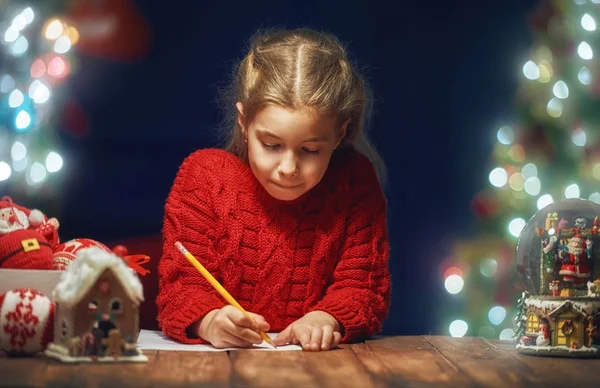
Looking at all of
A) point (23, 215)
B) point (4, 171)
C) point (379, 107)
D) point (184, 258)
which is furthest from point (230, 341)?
point (379, 107)

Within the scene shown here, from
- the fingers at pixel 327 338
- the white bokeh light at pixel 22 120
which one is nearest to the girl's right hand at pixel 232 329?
the fingers at pixel 327 338

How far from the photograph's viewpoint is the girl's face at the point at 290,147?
1.84 m

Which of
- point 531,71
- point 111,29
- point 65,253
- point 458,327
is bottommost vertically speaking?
point 458,327

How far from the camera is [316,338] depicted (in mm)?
1744

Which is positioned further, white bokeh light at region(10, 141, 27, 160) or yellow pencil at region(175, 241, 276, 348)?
white bokeh light at region(10, 141, 27, 160)

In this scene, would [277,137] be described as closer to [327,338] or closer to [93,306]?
[327,338]

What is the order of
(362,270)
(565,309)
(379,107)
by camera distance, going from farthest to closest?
(379,107) → (362,270) → (565,309)

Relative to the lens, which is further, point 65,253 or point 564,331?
point 65,253

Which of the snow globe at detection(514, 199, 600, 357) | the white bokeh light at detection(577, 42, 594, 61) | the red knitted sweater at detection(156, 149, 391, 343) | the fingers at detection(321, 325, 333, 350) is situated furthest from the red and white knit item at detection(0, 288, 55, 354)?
the white bokeh light at detection(577, 42, 594, 61)

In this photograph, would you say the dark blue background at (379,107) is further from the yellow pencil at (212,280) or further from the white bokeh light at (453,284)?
the yellow pencil at (212,280)

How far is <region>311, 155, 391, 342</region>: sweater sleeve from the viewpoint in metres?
1.89

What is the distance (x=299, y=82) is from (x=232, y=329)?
50 centimetres

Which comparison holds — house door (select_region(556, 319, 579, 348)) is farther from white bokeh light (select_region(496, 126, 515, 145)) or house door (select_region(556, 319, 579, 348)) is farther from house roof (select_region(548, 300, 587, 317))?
white bokeh light (select_region(496, 126, 515, 145))

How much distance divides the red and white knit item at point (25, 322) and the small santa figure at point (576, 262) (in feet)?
2.96
